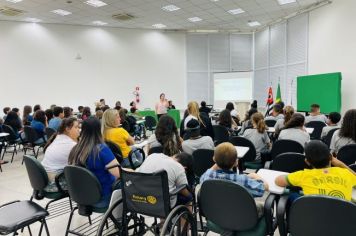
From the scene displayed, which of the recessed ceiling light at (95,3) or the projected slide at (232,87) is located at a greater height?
the recessed ceiling light at (95,3)

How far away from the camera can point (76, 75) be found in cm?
1160

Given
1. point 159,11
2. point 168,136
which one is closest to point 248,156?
point 168,136

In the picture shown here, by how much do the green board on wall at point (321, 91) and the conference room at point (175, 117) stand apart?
4 centimetres

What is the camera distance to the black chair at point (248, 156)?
162 inches

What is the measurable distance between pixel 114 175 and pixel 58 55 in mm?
10011

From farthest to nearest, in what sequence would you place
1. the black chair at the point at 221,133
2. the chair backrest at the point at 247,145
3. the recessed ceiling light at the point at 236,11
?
1. the recessed ceiling light at the point at 236,11
2. the black chair at the point at 221,133
3. the chair backrest at the point at 247,145

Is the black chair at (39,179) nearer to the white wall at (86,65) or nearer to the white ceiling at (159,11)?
the white ceiling at (159,11)

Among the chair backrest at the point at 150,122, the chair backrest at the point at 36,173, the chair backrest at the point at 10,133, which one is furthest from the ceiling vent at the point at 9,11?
the chair backrest at the point at 36,173

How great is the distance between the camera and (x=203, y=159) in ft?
11.4

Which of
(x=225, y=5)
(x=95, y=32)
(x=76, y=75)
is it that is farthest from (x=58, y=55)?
(x=225, y=5)

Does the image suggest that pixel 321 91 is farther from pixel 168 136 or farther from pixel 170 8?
pixel 168 136

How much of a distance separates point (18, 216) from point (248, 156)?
3.02 metres

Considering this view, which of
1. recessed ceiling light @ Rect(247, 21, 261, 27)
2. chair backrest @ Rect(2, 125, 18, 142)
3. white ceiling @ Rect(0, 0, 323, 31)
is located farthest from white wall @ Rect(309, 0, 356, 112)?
chair backrest @ Rect(2, 125, 18, 142)

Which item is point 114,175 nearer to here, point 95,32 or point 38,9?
point 38,9
